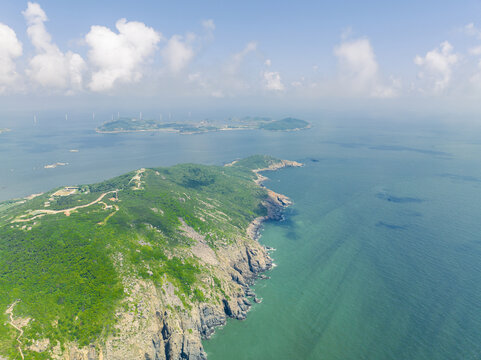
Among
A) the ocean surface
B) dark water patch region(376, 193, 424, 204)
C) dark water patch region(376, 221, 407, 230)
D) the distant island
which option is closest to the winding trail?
the distant island

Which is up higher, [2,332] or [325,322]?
[2,332]

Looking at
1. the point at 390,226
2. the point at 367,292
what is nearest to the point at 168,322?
the point at 367,292

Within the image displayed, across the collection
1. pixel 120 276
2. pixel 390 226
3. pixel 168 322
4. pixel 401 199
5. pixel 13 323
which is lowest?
pixel 168 322

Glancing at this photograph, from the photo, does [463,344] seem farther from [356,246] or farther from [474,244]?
[474,244]

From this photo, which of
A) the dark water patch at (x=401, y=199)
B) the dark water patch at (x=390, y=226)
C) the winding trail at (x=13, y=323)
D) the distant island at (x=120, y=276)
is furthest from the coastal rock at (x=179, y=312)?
the dark water patch at (x=401, y=199)

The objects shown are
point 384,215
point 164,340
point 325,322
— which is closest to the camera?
point 164,340

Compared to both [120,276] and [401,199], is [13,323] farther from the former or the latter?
[401,199]

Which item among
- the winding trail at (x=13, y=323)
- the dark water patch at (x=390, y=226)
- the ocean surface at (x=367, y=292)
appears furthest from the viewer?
the dark water patch at (x=390, y=226)

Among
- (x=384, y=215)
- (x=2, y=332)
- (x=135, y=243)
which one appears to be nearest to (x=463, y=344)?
(x=384, y=215)

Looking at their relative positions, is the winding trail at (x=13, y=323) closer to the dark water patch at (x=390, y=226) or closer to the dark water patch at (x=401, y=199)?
the dark water patch at (x=390, y=226)
